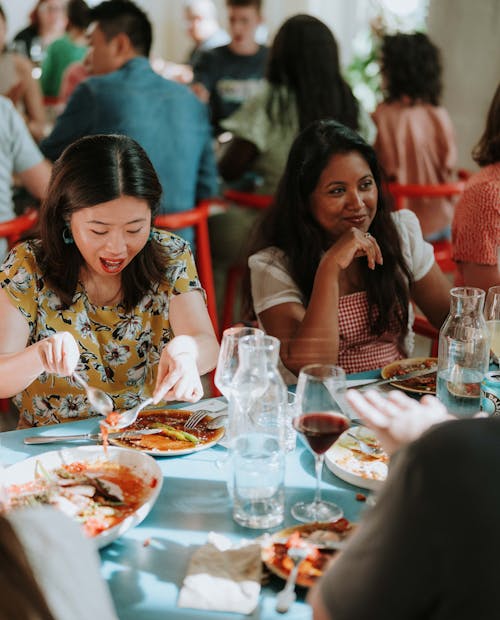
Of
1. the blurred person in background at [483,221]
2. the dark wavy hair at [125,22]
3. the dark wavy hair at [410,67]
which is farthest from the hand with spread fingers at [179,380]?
the dark wavy hair at [410,67]

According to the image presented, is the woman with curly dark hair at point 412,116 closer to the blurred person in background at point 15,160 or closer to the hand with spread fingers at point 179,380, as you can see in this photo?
the blurred person in background at point 15,160

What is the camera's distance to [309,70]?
3.20 meters

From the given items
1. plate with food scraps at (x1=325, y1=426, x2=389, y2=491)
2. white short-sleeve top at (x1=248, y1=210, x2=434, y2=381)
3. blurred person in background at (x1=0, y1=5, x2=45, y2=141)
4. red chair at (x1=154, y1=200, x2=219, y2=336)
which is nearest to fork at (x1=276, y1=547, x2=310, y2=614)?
plate with food scraps at (x1=325, y1=426, x2=389, y2=491)

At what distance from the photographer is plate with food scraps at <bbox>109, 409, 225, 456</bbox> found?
148cm

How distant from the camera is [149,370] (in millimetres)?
1985

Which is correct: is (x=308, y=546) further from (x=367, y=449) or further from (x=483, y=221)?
(x=483, y=221)

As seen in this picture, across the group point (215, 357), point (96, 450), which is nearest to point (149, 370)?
point (215, 357)

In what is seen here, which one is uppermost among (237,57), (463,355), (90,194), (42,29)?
(42,29)

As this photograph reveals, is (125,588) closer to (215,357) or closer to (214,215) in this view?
(215,357)

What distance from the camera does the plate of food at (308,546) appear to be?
3.58 feet

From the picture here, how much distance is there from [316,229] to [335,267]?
→ 0.20 meters

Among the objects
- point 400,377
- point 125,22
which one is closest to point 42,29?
point 125,22

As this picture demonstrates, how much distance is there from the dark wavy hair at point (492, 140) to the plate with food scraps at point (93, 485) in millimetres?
1608

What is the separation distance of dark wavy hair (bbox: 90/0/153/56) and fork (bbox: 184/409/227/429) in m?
2.19
